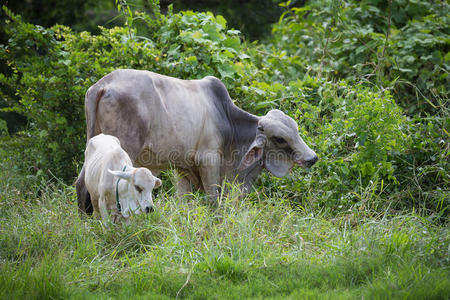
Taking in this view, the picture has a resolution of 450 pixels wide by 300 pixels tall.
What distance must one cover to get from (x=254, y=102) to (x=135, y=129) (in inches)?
87.9

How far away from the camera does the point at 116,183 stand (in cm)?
423

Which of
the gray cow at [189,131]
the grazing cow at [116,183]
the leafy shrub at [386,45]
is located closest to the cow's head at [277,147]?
the gray cow at [189,131]

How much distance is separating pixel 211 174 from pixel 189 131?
1.62 ft

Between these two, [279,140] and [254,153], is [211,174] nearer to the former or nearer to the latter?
[254,153]

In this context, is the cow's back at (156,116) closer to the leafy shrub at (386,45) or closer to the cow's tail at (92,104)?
the cow's tail at (92,104)

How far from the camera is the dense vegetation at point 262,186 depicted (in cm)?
394

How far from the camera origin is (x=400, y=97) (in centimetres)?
835

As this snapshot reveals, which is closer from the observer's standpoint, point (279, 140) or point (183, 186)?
point (279, 140)

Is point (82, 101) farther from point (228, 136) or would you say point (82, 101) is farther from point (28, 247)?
point (28, 247)

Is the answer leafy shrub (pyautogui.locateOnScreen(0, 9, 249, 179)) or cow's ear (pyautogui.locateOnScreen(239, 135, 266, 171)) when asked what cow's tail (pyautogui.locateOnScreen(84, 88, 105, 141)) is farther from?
cow's ear (pyautogui.locateOnScreen(239, 135, 266, 171))

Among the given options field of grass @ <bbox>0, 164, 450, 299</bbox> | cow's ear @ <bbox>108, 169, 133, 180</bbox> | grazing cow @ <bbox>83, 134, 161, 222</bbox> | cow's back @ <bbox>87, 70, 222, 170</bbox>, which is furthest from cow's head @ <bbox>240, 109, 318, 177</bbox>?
cow's ear @ <bbox>108, 169, 133, 180</bbox>

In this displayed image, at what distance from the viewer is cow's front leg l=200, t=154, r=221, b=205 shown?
542 cm

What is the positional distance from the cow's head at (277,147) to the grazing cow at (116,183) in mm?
1375

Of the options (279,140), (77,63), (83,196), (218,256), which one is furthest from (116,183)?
(77,63)
